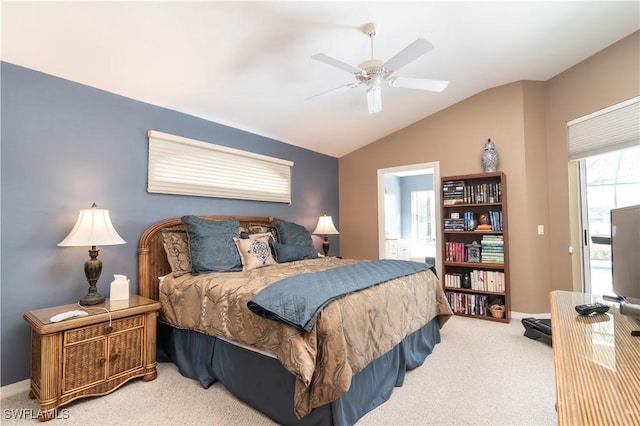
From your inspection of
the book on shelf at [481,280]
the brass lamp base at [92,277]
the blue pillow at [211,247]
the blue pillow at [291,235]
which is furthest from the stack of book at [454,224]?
the brass lamp base at [92,277]

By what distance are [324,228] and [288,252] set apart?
1.26m

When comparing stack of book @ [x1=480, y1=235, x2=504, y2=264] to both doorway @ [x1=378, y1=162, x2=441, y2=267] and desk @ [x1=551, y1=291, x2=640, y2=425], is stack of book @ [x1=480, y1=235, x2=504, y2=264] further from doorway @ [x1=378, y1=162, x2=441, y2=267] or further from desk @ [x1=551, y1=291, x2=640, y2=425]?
doorway @ [x1=378, y1=162, x2=441, y2=267]

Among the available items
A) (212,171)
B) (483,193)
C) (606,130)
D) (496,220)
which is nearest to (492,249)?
(496,220)

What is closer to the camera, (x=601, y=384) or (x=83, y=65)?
(x=601, y=384)

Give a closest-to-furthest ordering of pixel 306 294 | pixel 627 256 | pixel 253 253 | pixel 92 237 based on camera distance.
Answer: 1. pixel 627 256
2. pixel 306 294
3. pixel 92 237
4. pixel 253 253

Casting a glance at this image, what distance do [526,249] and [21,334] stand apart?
16.3 ft

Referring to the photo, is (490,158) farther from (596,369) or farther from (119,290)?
(119,290)

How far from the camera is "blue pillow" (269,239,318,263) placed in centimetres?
342

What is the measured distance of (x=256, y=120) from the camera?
378 cm

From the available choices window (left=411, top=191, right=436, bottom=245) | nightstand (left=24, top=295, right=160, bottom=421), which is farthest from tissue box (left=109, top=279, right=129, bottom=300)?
window (left=411, top=191, right=436, bottom=245)

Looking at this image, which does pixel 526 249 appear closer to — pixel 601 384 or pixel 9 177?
pixel 601 384

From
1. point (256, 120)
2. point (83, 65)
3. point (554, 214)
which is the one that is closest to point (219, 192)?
point (256, 120)

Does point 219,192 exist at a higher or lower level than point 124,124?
lower

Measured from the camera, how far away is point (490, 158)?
393 cm
